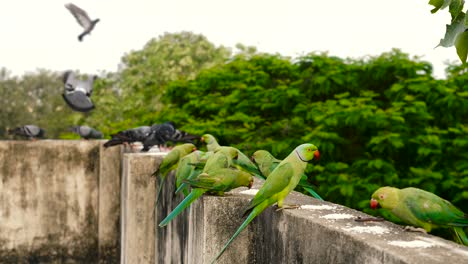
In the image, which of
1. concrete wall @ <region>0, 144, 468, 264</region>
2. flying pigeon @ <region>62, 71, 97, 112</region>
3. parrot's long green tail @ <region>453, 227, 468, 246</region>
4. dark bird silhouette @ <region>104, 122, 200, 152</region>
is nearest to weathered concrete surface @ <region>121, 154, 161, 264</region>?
concrete wall @ <region>0, 144, 468, 264</region>

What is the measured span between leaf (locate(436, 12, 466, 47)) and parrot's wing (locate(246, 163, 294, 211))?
1.56 meters

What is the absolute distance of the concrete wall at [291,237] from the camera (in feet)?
8.00

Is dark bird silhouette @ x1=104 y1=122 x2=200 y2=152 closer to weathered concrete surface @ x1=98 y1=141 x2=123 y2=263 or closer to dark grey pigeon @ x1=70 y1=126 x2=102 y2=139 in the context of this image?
weathered concrete surface @ x1=98 y1=141 x2=123 y2=263

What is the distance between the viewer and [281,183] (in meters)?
3.30

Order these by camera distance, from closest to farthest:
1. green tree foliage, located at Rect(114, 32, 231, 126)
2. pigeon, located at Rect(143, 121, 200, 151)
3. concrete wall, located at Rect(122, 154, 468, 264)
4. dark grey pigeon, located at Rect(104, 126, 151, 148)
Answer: concrete wall, located at Rect(122, 154, 468, 264), pigeon, located at Rect(143, 121, 200, 151), dark grey pigeon, located at Rect(104, 126, 151, 148), green tree foliage, located at Rect(114, 32, 231, 126)

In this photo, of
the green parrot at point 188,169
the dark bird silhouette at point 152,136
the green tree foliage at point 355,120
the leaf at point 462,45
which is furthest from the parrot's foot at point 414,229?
the green tree foliage at point 355,120

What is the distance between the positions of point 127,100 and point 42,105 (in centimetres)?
1714

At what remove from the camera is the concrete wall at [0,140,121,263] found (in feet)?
34.1

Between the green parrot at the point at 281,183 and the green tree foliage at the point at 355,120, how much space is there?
6595mm

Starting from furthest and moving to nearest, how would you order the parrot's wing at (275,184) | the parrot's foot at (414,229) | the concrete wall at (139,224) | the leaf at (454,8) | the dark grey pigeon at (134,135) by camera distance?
the dark grey pigeon at (134,135), the parrot's wing at (275,184), the parrot's foot at (414,229), the concrete wall at (139,224), the leaf at (454,8)

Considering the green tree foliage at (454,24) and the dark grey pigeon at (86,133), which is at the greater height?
the green tree foliage at (454,24)

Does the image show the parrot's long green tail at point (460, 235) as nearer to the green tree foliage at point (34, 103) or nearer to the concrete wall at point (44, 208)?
the concrete wall at point (44, 208)

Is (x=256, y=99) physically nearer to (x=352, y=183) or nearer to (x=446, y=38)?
(x=352, y=183)

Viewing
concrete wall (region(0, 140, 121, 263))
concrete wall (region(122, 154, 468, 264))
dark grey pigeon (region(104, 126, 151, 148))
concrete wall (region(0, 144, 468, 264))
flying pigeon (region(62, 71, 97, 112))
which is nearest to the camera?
concrete wall (region(122, 154, 468, 264))
